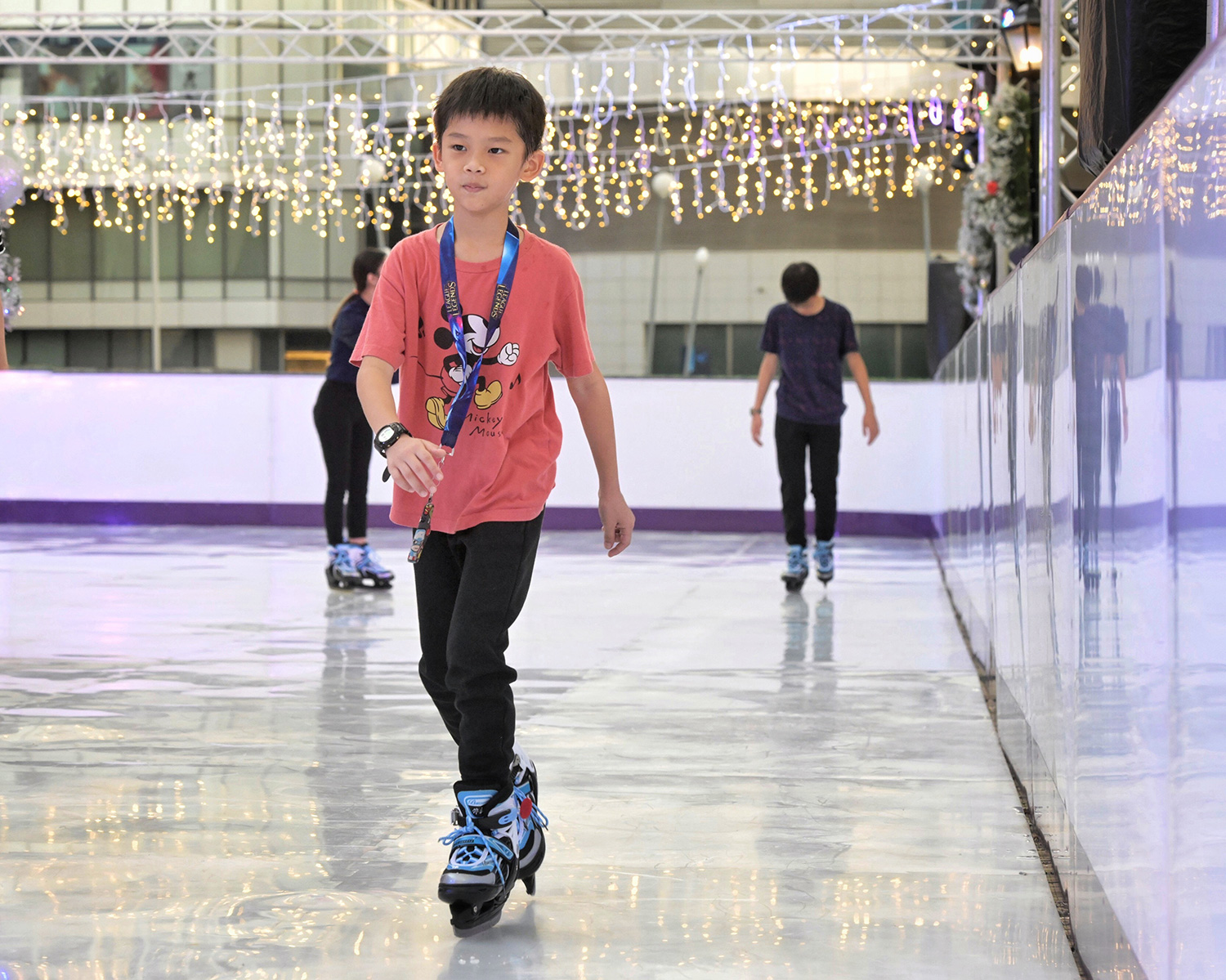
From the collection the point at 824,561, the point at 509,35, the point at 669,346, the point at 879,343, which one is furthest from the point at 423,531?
the point at 879,343

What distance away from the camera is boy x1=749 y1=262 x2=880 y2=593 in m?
7.28

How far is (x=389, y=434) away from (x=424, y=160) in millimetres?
23157

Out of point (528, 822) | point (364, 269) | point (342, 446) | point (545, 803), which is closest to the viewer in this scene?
point (528, 822)

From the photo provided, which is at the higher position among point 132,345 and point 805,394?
point 132,345

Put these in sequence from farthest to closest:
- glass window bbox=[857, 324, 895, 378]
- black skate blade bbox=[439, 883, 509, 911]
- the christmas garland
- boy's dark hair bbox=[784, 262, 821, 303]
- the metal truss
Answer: glass window bbox=[857, 324, 895, 378] → the metal truss → the christmas garland → boy's dark hair bbox=[784, 262, 821, 303] → black skate blade bbox=[439, 883, 509, 911]

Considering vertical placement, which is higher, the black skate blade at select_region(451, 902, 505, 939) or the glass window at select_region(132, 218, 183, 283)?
the glass window at select_region(132, 218, 183, 283)

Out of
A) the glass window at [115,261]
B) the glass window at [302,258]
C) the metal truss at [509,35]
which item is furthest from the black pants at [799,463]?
the glass window at [115,261]

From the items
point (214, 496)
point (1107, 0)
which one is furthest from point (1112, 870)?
point (214, 496)

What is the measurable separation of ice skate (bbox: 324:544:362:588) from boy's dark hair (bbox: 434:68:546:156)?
4.98 meters

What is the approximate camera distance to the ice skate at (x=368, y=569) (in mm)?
7293

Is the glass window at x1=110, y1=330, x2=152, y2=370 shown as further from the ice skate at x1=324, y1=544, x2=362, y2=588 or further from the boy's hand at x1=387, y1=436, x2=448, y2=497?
the boy's hand at x1=387, y1=436, x2=448, y2=497

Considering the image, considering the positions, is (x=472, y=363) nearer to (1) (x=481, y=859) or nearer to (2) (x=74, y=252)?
(1) (x=481, y=859)

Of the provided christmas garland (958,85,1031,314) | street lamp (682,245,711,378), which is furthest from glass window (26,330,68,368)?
christmas garland (958,85,1031,314)

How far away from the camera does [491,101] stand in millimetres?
2404
